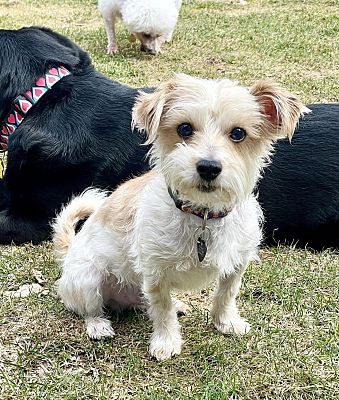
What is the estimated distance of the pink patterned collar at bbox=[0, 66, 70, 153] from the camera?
3826mm

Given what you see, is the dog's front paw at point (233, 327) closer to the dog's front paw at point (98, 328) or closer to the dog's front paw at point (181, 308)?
the dog's front paw at point (181, 308)

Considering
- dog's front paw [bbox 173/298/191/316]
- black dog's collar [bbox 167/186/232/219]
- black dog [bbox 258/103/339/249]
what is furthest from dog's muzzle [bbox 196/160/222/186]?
black dog [bbox 258/103/339/249]

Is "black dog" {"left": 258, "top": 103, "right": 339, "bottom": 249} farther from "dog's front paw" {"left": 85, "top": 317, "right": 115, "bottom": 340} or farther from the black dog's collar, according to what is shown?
"dog's front paw" {"left": 85, "top": 317, "right": 115, "bottom": 340}

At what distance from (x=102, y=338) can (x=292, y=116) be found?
4.51ft

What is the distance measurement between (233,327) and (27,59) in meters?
2.27

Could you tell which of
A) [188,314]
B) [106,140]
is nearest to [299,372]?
[188,314]

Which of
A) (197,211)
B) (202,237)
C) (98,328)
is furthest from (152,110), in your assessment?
(98,328)

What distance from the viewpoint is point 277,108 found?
2.31 m

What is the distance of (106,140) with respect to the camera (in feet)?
12.6

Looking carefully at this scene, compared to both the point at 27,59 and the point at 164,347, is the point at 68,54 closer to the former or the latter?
the point at 27,59

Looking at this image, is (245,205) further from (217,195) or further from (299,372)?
(299,372)

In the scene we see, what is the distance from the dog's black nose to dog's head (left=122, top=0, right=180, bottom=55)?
248 inches

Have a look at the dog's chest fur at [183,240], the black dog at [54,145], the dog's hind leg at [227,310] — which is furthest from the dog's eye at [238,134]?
the black dog at [54,145]

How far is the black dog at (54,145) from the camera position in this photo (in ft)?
12.3
